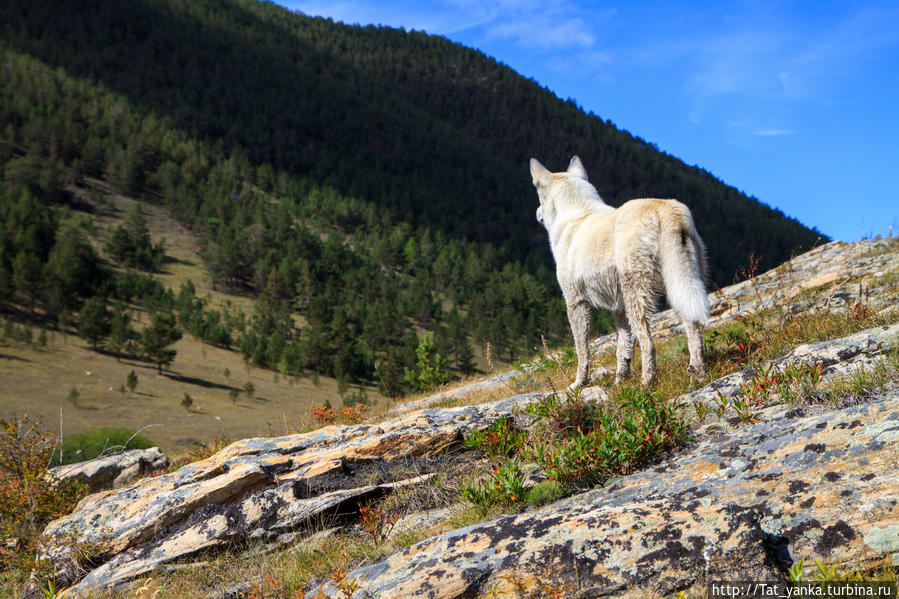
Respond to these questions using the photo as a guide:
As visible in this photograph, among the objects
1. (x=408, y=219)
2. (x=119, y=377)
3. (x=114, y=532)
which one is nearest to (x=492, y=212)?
(x=408, y=219)

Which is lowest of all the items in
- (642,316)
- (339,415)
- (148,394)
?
(148,394)

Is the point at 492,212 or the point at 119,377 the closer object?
the point at 119,377

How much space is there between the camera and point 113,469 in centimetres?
908

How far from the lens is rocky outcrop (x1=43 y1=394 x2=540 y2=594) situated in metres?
5.31

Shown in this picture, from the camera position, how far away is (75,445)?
793 inches

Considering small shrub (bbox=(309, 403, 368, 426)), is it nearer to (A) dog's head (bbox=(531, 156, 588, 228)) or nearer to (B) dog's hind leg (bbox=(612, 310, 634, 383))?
(A) dog's head (bbox=(531, 156, 588, 228))

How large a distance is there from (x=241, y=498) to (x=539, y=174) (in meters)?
6.50

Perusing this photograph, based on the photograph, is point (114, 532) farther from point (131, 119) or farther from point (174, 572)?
point (131, 119)

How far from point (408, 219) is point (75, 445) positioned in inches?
5374

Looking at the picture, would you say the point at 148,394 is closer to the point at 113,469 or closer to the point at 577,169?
the point at 113,469

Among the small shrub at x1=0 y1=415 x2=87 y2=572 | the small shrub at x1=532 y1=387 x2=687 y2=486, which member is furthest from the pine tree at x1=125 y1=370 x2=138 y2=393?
the small shrub at x1=532 y1=387 x2=687 y2=486

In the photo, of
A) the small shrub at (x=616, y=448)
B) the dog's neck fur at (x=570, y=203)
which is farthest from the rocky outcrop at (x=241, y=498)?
the dog's neck fur at (x=570, y=203)

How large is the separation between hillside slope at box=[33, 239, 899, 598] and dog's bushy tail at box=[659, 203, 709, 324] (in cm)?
82

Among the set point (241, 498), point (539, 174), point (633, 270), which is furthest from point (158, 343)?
point (633, 270)
